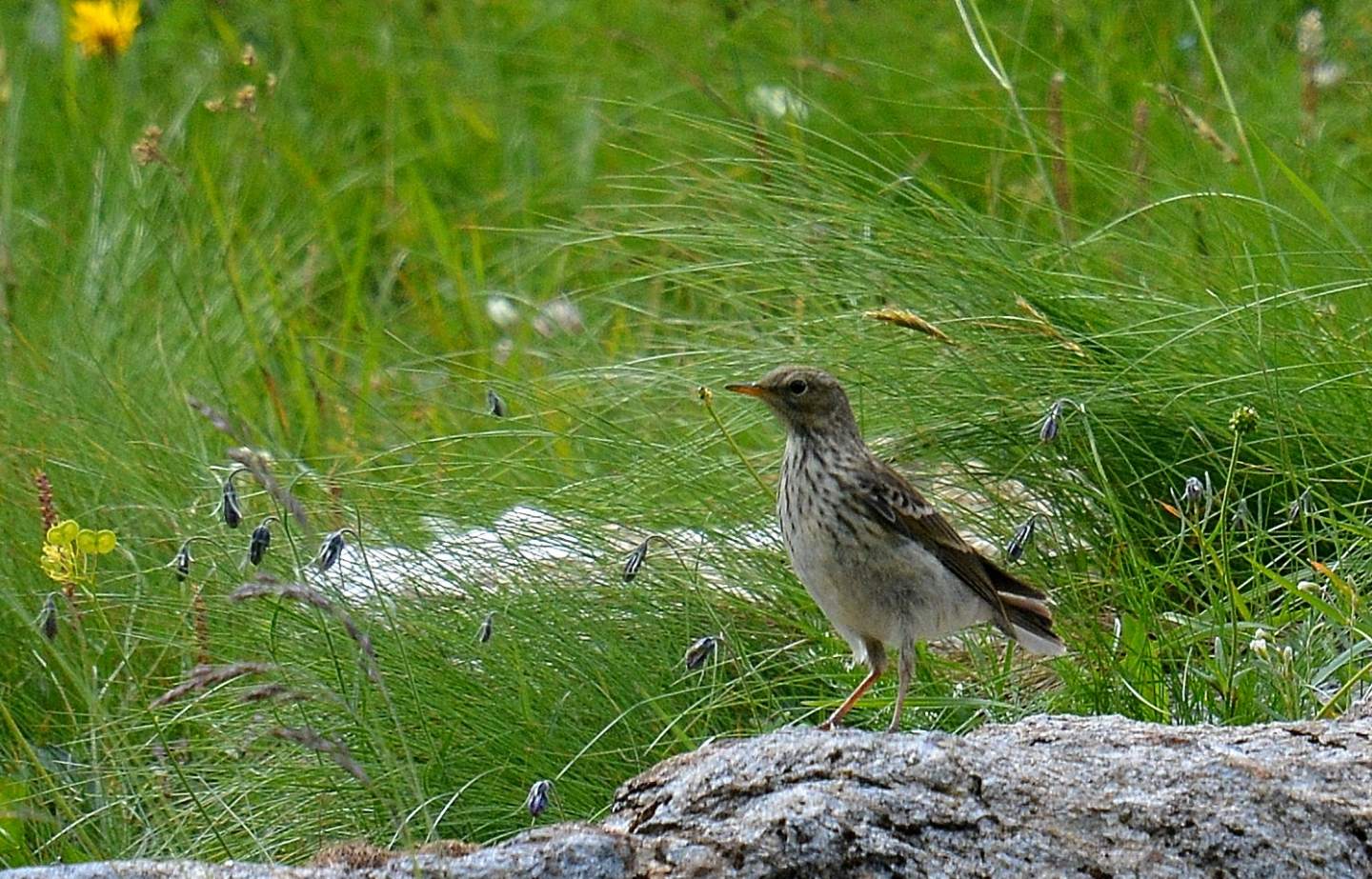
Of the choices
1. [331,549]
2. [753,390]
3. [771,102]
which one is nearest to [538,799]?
[331,549]

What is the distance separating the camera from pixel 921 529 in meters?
4.27

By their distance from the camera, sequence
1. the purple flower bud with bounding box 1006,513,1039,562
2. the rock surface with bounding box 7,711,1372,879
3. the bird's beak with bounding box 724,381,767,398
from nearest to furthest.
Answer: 1. the rock surface with bounding box 7,711,1372,879
2. the bird's beak with bounding box 724,381,767,398
3. the purple flower bud with bounding box 1006,513,1039,562

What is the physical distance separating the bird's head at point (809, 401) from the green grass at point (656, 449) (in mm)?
500

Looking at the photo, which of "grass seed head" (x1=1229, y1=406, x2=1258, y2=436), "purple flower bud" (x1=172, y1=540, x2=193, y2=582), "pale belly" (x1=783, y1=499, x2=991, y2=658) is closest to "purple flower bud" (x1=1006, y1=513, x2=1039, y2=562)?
"pale belly" (x1=783, y1=499, x2=991, y2=658)

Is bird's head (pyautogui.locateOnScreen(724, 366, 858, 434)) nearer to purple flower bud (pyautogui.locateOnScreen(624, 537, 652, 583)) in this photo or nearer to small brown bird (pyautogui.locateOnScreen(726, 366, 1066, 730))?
small brown bird (pyautogui.locateOnScreen(726, 366, 1066, 730))

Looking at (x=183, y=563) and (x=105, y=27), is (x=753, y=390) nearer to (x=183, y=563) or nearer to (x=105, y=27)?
(x=183, y=563)

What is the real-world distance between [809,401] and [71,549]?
5.04ft

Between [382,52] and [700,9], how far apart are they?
153 cm

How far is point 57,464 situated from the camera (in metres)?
5.73

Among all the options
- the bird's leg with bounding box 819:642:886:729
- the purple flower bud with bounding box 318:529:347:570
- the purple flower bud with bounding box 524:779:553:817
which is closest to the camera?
the purple flower bud with bounding box 524:779:553:817

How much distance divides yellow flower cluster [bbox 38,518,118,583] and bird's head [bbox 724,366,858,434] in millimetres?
1325

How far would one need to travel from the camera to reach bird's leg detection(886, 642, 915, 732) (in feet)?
12.9

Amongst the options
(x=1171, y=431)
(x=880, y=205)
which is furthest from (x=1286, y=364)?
(x=880, y=205)

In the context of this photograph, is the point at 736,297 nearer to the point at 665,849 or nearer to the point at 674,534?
the point at 674,534
